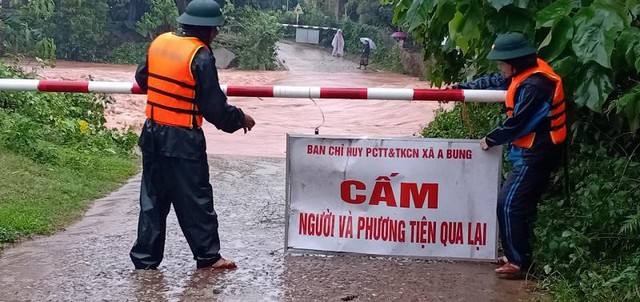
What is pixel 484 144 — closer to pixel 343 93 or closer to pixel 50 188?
pixel 343 93

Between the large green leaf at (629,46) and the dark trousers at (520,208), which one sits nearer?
the large green leaf at (629,46)

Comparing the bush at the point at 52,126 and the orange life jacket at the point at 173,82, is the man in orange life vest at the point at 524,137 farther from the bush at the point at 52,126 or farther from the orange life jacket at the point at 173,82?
the bush at the point at 52,126

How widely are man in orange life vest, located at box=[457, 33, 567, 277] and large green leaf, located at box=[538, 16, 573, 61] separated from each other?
209 mm

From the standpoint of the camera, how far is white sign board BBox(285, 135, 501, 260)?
541 cm

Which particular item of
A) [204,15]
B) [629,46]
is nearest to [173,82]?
[204,15]

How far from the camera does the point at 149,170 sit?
17.2 feet

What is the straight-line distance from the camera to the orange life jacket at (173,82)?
4977 mm

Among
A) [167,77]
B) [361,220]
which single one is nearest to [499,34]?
[361,220]

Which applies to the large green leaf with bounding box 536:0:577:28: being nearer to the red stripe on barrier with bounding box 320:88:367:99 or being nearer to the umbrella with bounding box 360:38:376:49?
the red stripe on barrier with bounding box 320:88:367:99

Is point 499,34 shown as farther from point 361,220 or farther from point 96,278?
point 96,278

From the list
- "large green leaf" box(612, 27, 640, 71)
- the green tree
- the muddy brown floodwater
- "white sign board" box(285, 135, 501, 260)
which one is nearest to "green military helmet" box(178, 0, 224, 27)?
"white sign board" box(285, 135, 501, 260)

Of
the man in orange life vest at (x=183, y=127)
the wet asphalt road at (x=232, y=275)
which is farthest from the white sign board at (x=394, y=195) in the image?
the man in orange life vest at (x=183, y=127)

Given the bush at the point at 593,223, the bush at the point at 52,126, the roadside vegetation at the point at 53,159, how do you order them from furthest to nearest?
the bush at the point at 52,126 < the roadside vegetation at the point at 53,159 < the bush at the point at 593,223

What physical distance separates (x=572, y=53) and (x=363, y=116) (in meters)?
18.1
